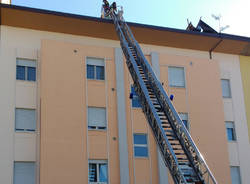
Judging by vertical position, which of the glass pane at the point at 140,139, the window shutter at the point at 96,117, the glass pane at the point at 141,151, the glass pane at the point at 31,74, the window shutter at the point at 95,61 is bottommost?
the glass pane at the point at 141,151

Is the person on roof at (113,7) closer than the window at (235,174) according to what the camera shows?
Yes

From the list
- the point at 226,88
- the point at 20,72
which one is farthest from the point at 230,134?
the point at 20,72

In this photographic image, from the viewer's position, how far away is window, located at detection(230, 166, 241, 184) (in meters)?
23.9

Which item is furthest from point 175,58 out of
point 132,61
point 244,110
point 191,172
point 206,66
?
point 191,172

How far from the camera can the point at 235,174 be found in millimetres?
24016

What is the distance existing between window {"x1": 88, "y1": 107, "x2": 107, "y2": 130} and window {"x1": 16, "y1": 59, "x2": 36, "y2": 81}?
10.0ft

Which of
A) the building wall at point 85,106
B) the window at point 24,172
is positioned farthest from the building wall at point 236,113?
the window at point 24,172

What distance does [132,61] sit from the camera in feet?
58.9

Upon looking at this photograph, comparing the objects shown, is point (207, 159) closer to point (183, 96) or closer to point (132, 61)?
point (183, 96)

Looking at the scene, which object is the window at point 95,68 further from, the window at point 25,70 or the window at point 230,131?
the window at point 230,131

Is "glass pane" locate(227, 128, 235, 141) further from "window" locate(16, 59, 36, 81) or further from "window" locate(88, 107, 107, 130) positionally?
"window" locate(16, 59, 36, 81)

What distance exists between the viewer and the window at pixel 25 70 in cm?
2192

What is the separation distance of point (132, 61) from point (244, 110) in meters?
9.88

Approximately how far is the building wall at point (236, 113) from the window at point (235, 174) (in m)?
0.16
